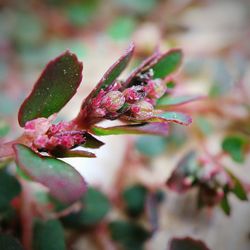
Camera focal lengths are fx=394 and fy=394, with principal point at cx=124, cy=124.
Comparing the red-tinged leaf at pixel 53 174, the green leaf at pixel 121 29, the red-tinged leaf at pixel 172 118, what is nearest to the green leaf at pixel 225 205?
the red-tinged leaf at pixel 172 118

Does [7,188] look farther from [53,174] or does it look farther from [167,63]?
[167,63]

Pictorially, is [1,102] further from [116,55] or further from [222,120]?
[222,120]

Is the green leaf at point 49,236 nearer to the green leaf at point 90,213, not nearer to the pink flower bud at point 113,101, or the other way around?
the green leaf at point 90,213

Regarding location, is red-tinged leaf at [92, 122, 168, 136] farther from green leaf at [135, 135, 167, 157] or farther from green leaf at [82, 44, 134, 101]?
green leaf at [135, 135, 167, 157]

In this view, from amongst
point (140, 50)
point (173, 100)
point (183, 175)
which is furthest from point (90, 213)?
point (140, 50)

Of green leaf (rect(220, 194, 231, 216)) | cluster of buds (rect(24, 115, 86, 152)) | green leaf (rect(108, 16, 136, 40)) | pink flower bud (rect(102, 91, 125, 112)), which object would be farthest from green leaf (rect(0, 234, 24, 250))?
green leaf (rect(108, 16, 136, 40))

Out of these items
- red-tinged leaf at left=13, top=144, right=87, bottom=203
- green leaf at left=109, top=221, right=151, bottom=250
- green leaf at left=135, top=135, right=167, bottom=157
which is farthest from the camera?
green leaf at left=135, top=135, right=167, bottom=157

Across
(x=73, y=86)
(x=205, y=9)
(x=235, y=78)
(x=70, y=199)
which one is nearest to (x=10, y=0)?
(x=205, y=9)
